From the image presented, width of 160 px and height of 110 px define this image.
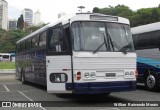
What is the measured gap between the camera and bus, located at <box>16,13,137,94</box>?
11.3 m

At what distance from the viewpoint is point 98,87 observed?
11.3m

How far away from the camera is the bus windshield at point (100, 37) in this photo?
1149 centimetres

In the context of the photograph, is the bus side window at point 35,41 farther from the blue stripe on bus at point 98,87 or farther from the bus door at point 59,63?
the blue stripe on bus at point 98,87

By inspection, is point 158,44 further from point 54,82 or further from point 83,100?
point 54,82

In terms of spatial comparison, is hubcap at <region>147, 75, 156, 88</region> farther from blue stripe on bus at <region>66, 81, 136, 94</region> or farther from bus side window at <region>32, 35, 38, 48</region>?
bus side window at <region>32, 35, 38, 48</region>

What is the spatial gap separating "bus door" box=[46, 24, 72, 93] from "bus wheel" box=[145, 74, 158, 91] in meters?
5.57

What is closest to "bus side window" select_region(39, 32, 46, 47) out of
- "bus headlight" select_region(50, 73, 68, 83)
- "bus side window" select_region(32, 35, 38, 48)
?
"bus side window" select_region(32, 35, 38, 48)

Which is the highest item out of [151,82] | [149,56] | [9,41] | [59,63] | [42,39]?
[9,41]

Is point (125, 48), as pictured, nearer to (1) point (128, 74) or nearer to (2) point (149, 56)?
(1) point (128, 74)

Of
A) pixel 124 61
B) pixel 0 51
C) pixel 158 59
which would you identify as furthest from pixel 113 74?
pixel 0 51

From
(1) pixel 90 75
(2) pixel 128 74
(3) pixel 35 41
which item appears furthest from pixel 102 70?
(3) pixel 35 41

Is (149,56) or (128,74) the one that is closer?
(128,74)

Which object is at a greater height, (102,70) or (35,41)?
(35,41)

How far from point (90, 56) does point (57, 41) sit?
155 cm
